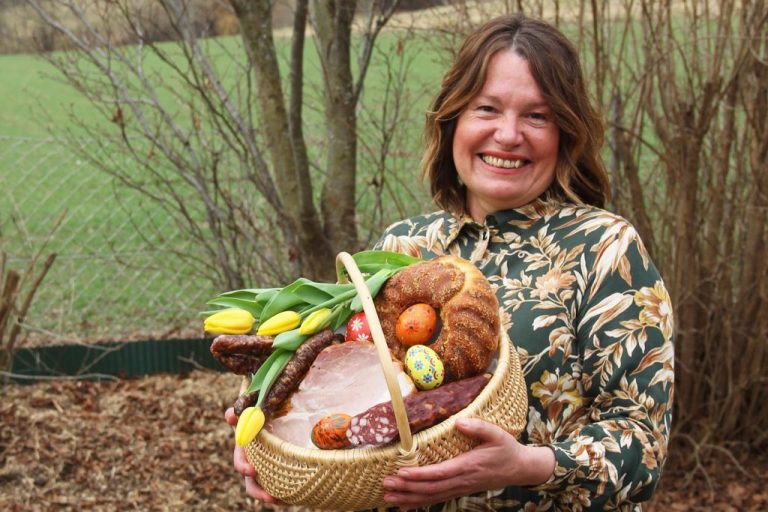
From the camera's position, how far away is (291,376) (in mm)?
1665

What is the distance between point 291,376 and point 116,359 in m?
4.13

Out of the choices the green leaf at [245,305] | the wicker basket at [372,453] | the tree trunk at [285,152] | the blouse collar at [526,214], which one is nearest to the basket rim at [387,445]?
the wicker basket at [372,453]

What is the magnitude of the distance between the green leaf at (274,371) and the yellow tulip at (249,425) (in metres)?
0.02

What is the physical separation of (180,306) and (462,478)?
5.17 metres

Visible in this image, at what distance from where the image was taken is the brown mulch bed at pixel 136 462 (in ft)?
13.9

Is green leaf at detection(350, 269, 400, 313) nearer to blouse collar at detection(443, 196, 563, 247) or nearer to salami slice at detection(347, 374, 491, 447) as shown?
salami slice at detection(347, 374, 491, 447)

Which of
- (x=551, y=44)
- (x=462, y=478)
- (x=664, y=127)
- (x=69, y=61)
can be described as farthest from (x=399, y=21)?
(x=462, y=478)

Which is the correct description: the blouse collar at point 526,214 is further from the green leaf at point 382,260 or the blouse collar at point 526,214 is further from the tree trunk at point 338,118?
the tree trunk at point 338,118

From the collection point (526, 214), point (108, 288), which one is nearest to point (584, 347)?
point (526, 214)

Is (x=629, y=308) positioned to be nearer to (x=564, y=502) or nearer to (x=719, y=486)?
(x=564, y=502)

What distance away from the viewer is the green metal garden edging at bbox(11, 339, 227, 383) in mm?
5301

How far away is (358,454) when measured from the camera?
1.52 metres

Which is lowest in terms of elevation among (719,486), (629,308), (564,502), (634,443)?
(719,486)

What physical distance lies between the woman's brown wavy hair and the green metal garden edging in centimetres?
368
